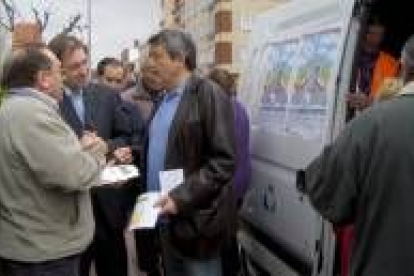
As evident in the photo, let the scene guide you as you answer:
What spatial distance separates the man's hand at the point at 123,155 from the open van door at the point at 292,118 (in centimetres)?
78

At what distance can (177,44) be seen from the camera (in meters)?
4.20

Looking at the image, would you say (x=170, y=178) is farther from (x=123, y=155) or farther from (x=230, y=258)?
(x=123, y=155)

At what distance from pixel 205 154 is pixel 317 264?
2.71 ft

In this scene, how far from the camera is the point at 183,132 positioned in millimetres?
4098

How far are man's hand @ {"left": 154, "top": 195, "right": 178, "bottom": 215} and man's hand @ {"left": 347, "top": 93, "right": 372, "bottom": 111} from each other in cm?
97

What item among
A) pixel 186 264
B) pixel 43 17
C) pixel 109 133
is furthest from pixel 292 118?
pixel 43 17

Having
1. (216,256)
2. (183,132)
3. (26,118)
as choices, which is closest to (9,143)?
(26,118)

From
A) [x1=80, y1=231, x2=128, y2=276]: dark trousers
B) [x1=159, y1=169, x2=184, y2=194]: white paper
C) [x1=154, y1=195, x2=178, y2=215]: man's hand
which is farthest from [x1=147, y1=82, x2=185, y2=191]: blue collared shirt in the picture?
[x1=80, y1=231, x2=128, y2=276]: dark trousers

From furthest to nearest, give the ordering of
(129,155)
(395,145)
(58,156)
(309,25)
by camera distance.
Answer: (129,155)
(309,25)
(58,156)
(395,145)

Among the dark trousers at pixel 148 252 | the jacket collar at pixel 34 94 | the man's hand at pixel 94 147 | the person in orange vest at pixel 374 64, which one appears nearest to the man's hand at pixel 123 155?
the dark trousers at pixel 148 252

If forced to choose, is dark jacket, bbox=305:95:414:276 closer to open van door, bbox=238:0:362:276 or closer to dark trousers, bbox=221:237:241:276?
open van door, bbox=238:0:362:276

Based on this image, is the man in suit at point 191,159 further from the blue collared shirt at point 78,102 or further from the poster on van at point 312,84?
the blue collared shirt at point 78,102

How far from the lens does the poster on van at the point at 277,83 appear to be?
461 cm

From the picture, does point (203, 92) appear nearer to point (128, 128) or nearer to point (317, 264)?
point (317, 264)
